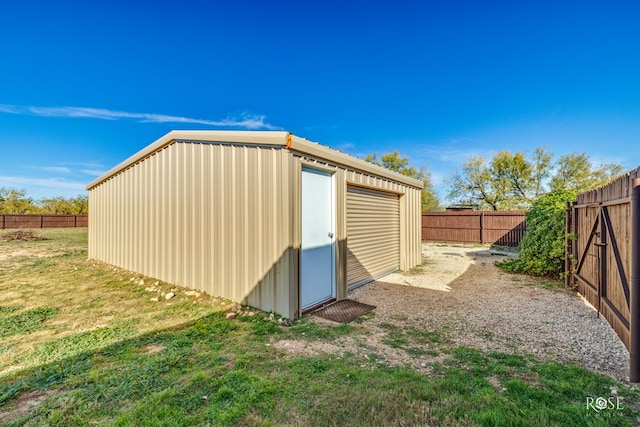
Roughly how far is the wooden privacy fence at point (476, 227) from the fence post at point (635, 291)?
11.8 meters

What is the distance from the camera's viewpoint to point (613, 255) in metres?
3.30

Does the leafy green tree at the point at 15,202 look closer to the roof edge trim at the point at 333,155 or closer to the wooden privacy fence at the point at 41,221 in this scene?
the wooden privacy fence at the point at 41,221

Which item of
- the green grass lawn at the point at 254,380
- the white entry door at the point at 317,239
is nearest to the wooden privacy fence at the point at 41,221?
the green grass lawn at the point at 254,380

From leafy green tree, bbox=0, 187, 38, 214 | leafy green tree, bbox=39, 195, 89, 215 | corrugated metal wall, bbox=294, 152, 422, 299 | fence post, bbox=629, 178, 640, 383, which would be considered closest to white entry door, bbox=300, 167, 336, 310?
corrugated metal wall, bbox=294, 152, 422, 299

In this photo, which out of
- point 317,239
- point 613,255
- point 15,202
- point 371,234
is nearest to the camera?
point 613,255

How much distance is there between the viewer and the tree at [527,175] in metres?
19.0

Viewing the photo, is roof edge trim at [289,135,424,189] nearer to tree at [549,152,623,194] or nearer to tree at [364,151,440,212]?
tree at [364,151,440,212]

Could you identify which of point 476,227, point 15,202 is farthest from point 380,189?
point 15,202

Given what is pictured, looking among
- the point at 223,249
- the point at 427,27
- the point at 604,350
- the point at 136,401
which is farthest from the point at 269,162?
the point at 427,27

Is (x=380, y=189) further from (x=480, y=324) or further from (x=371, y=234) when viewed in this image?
(x=480, y=324)

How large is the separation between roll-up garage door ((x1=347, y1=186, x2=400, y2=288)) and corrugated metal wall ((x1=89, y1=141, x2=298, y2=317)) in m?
1.94

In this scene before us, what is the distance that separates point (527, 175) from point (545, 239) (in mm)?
16880

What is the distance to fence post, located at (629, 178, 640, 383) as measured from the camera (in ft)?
7.28

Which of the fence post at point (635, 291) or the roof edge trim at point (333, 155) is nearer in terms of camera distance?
the fence post at point (635, 291)
